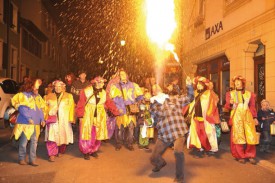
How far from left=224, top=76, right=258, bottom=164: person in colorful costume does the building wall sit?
141 inches

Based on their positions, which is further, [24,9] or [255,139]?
[24,9]

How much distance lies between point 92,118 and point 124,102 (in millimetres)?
1290

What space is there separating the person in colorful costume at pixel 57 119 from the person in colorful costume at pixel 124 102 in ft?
4.38

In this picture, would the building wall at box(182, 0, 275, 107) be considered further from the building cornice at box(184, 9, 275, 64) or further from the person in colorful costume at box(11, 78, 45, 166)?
the person in colorful costume at box(11, 78, 45, 166)

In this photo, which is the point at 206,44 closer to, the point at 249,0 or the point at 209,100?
the point at 249,0

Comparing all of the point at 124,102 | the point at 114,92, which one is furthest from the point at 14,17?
the point at 124,102

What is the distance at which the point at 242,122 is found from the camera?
7.48 m

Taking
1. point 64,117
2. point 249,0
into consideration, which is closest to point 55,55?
point 249,0

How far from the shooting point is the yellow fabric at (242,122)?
24.2 feet

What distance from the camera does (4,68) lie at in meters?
20.2

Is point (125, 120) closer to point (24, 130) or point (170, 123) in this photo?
point (24, 130)

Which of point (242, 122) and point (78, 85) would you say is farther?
point (78, 85)

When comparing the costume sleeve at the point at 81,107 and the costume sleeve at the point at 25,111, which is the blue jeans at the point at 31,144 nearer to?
the costume sleeve at the point at 25,111

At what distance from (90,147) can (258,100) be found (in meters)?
7.05
